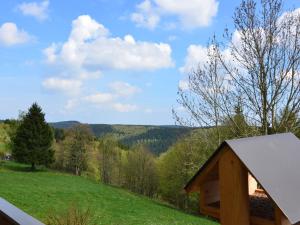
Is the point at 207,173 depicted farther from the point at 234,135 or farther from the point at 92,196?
the point at 92,196

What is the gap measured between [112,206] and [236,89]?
15.6m

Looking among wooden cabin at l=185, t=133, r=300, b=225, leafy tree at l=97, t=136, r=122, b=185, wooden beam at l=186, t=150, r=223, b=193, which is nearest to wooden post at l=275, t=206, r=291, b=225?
wooden cabin at l=185, t=133, r=300, b=225

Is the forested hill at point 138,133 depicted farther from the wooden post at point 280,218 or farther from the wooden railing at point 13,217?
the wooden railing at point 13,217

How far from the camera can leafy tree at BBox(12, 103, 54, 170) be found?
1752 inches

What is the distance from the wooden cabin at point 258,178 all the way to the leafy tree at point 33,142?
4244 cm

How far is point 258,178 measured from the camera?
128 inches

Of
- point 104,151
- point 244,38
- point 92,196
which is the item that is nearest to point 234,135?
point 244,38

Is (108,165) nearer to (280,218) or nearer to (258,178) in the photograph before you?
(280,218)

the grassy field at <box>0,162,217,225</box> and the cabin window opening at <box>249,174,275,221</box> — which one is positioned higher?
the cabin window opening at <box>249,174,275,221</box>

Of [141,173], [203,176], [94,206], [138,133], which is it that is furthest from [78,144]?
[138,133]

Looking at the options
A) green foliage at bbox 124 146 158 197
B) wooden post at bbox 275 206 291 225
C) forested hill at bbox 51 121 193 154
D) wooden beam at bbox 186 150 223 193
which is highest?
forested hill at bbox 51 121 193 154

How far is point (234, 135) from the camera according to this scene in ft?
44.4

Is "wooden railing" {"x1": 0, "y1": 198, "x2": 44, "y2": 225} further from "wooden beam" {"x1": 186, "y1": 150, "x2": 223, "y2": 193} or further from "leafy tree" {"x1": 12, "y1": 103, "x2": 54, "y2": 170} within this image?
"leafy tree" {"x1": 12, "y1": 103, "x2": 54, "y2": 170}

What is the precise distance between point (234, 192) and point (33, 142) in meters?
43.2
